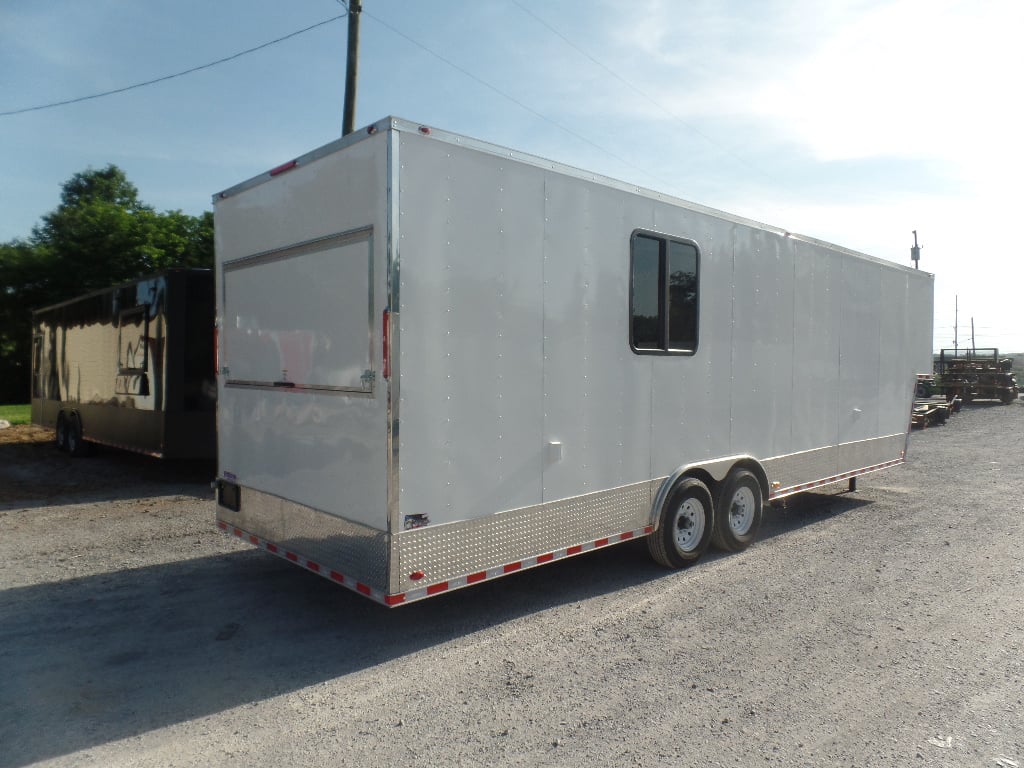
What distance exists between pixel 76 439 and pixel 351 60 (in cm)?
790

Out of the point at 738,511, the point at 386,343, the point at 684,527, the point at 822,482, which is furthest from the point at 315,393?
the point at 822,482

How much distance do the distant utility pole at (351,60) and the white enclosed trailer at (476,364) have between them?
576 cm

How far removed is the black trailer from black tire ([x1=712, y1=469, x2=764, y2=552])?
5877 mm

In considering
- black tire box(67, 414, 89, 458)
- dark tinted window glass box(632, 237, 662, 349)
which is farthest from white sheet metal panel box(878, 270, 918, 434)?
black tire box(67, 414, 89, 458)

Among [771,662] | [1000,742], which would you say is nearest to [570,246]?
[771,662]

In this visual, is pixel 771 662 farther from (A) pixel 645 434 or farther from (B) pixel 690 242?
(B) pixel 690 242

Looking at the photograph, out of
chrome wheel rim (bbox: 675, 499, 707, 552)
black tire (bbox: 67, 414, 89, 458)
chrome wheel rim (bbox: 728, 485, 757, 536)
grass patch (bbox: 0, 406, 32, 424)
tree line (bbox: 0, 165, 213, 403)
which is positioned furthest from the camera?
tree line (bbox: 0, 165, 213, 403)

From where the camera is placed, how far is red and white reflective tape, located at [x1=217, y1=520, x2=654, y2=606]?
4486 millimetres

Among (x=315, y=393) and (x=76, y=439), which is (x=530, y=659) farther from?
(x=76, y=439)

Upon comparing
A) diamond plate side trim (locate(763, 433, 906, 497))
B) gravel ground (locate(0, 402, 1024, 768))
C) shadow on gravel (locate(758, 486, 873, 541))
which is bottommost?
gravel ground (locate(0, 402, 1024, 768))

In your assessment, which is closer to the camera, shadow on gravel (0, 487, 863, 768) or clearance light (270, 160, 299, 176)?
shadow on gravel (0, 487, 863, 768)

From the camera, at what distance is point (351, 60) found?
36.5ft

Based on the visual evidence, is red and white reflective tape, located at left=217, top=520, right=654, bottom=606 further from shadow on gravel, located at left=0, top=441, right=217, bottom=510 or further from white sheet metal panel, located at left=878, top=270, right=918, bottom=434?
shadow on gravel, located at left=0, top=441, right=217, bottom=510

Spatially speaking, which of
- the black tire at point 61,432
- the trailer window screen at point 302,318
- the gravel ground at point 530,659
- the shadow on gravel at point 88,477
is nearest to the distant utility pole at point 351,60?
the shadow on gravel at point 88,477
